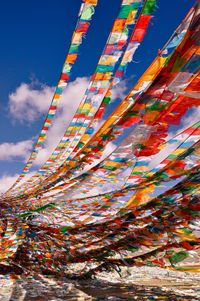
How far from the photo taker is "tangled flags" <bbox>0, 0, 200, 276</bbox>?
7.84 feet

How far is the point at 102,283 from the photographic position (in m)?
4.66

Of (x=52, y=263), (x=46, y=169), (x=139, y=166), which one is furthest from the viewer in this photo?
(x=46, y=169)

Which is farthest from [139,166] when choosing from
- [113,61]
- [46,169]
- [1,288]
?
[46,169]

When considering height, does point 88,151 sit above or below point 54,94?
below

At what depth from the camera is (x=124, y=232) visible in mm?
3637

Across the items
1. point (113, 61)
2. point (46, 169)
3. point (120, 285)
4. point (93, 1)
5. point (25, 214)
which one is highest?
point (93, 1)

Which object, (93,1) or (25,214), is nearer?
(93,1)

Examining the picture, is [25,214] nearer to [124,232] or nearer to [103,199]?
[103,199]

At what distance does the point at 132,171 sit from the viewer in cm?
365

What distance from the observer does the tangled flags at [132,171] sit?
2390mm

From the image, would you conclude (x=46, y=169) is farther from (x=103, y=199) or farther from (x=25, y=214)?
(x=103, y=199)

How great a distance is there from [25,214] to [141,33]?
2940 millimetres

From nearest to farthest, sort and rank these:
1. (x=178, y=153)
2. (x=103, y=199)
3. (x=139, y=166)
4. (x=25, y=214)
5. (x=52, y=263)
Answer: (x=178, y=153)
(x=139, y=166)
(x=103, y=199)
(x=25, y=214)
(x=52, y=263)

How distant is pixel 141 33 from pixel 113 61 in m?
0.70
